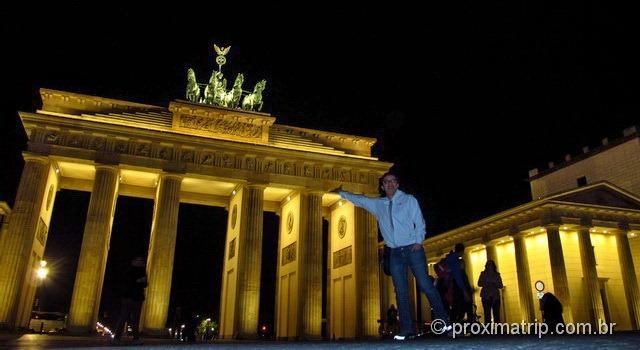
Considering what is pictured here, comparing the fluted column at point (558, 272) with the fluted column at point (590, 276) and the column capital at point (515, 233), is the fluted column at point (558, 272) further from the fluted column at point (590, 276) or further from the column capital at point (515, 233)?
the column capital at point (515, 233)

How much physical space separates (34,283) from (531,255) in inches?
1362

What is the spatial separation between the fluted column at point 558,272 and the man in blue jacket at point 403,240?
2806 centimetres

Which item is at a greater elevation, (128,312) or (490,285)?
(490,285)

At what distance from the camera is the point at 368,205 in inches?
270

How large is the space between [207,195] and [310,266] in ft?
31.6

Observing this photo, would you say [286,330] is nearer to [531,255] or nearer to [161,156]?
[161,156]

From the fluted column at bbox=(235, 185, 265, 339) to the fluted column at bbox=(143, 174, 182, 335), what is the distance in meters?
3.92

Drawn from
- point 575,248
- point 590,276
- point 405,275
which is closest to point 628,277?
point 590,276

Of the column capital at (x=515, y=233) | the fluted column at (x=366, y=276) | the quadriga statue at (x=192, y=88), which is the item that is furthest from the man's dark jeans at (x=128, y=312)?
the column capital at (x=515, y=233)

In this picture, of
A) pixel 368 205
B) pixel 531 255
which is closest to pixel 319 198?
pixel 531 255

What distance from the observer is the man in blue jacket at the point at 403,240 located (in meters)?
6.39

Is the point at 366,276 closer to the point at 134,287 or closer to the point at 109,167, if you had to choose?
the point at 109,167

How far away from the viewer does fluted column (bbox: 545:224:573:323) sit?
30.2m

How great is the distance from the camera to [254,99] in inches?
1268
